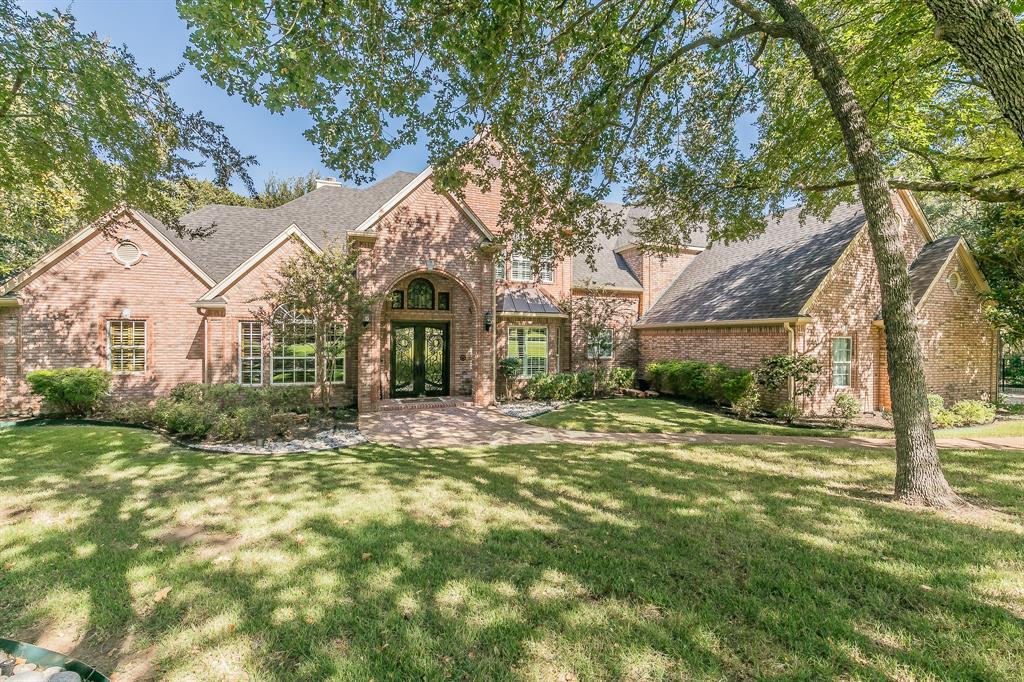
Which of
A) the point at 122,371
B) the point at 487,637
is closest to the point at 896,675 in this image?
the point at 487,637

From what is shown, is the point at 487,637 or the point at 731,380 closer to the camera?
the point at 487,637

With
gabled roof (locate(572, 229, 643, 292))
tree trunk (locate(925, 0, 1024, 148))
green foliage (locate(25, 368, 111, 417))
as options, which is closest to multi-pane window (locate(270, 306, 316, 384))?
green foliage (locate(25, 368, 111, 417))

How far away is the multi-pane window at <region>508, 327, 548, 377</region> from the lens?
17.2m

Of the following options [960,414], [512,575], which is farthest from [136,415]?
[960,414]

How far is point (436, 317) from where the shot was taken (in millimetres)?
15484

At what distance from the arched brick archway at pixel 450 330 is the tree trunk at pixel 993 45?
11.7 metres

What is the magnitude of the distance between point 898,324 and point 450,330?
1237cm

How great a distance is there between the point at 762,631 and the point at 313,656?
122 inches

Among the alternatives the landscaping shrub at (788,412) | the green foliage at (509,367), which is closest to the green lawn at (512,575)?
the landscaping shrub at (788,412)

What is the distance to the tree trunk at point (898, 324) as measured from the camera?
5625mm

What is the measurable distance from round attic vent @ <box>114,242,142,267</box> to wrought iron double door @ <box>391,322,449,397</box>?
7.92 metres

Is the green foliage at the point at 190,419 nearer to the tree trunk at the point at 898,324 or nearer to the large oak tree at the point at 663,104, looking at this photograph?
the large oak tree at the point at 663,104

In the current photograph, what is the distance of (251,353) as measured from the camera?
13688 mm

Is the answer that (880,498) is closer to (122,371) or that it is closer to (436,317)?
(436,317)
